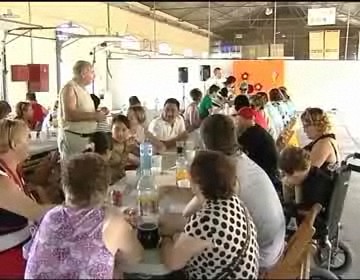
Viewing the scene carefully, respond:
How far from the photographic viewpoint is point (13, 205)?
258 centimetres

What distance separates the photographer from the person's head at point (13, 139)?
279 centimetres

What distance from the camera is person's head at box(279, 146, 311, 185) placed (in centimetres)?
335

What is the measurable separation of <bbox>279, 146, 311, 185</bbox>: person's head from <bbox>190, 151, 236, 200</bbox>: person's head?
1.34 metres

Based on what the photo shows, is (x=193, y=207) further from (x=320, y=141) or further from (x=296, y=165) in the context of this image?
(x=320, y=141)

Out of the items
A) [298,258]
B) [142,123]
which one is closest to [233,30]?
[142,123]

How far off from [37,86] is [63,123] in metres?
3.58

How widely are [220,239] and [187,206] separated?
1.64 feet

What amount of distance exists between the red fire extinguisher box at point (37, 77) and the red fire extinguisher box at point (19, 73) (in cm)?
7

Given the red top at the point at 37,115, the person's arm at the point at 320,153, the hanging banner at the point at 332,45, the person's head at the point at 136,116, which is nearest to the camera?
the person's arm at the point at 320,153

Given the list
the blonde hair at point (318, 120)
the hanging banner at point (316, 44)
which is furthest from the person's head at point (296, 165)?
the hanging banner at point (316, 44)

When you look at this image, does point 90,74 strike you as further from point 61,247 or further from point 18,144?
point 61,247

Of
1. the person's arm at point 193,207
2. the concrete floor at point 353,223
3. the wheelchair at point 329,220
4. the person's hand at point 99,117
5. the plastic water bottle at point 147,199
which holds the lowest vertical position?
the concrete floor at point 353,223

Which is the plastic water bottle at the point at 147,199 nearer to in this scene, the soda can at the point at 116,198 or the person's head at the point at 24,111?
the soda can at the point at 116,198

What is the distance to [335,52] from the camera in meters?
9.29
